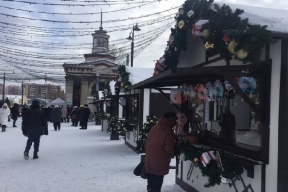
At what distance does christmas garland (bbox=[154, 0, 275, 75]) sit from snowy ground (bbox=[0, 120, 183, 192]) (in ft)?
10.7

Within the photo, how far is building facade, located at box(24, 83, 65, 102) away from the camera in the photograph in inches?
2689

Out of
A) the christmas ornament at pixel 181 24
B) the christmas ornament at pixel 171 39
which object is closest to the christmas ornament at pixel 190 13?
the christmas ornament at pixel 181 24

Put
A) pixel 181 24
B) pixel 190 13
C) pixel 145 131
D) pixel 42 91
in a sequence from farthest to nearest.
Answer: pixel 42 91 → pixel 145 131 → pixel 181 24 → pixel 190 13

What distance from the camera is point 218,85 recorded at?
19.4 feet

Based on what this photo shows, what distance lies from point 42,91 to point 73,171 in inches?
2482

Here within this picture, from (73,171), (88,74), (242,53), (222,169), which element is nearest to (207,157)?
(222,169)

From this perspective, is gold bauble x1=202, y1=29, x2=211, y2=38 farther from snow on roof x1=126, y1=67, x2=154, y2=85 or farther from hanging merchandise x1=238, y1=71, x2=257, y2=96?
snow on roof x1=126, y1=67, x2=154, y2=85

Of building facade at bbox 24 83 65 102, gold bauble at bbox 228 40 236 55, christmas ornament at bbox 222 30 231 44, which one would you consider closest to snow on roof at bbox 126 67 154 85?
christmas ornament at bbox 222 30 231 44

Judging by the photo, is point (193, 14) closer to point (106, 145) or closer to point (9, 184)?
point (9, 184)

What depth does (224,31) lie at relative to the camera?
14.9 ft

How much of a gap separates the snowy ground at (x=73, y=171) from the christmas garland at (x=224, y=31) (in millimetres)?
3268

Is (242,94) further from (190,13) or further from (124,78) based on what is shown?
(124,78)

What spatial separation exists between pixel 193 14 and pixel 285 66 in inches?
64.9

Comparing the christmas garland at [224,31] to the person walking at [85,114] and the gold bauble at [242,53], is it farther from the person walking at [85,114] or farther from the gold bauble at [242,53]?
the person walking at [85,114]
